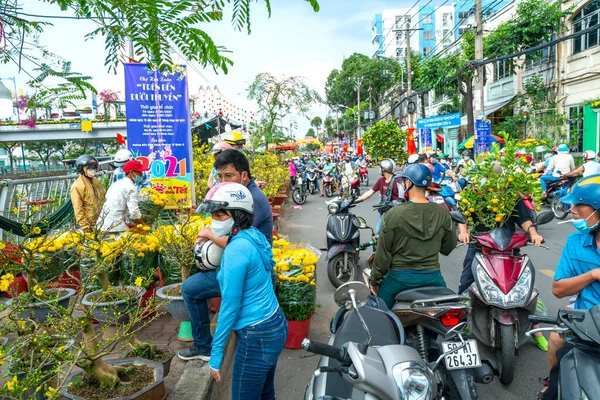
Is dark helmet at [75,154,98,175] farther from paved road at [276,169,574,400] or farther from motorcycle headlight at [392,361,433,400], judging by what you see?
motorcycle headlight at [392,361,433,400]

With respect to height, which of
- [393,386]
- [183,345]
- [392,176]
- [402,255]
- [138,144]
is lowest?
[183,345]

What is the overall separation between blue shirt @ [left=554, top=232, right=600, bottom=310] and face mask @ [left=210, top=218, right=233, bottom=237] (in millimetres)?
1869

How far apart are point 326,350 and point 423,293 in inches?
60.5

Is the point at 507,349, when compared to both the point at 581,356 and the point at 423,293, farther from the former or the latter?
the point at 581,356

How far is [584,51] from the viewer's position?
1817 cm

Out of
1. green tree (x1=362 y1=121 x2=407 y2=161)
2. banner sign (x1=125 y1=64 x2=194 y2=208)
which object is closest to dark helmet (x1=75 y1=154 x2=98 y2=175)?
banner sign (x1=125 y1=64 x2=194 y2=208)

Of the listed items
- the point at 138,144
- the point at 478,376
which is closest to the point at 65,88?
the point at 478,376

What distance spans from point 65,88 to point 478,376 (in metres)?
3.00

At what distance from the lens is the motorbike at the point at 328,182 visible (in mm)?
18031

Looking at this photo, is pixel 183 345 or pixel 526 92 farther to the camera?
pixel 526 92

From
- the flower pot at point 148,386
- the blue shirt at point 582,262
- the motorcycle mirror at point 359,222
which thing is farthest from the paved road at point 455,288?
the blue shirt at point 582,262

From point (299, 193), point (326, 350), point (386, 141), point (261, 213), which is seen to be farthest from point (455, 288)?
point (386, 141)

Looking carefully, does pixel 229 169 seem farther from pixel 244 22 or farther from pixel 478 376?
pixel 478 376

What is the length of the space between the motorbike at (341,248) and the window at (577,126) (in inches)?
642
